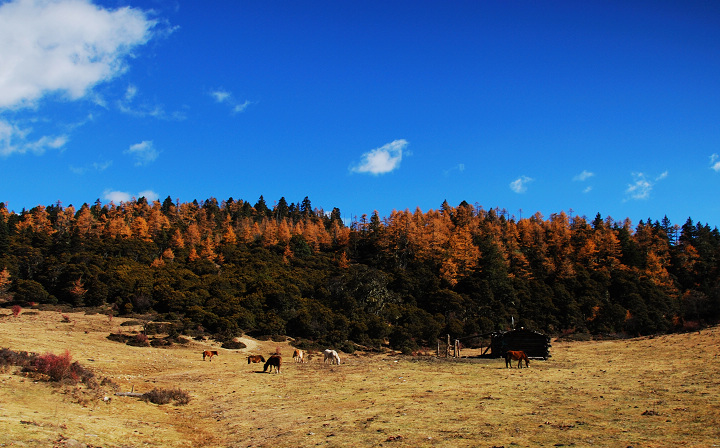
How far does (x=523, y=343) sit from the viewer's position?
120 feet

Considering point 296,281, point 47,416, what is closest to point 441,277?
point 296,281

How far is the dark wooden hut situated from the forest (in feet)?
36.3

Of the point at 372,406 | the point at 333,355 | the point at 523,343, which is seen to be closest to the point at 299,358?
the point at 333,355

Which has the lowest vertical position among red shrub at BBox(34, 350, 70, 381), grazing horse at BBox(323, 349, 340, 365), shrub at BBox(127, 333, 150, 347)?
grazing horse at BBox(323, 349, 340, 365)

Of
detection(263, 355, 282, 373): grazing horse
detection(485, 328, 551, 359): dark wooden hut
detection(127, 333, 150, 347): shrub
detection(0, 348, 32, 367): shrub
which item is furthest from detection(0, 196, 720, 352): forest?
detection(0, 348, 32, 367): shrub

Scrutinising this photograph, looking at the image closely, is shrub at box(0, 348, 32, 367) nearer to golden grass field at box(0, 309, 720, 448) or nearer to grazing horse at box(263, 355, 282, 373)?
golden grass field at box(0, 309, 720, 448)

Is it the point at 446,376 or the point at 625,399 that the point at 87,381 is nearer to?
the point at 446,376

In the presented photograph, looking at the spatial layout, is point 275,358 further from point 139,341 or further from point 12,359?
point 139,341

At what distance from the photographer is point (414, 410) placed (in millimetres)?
14547

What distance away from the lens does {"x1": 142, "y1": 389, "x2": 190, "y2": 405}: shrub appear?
1656 centimetres

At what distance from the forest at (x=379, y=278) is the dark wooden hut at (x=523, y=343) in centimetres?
1105

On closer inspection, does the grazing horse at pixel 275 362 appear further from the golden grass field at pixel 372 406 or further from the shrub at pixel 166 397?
the shrub at pixel 166 397

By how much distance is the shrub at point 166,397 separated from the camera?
1656 cm

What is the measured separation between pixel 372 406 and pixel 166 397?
840cm
